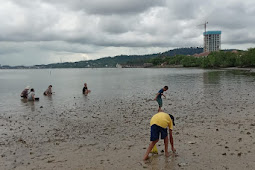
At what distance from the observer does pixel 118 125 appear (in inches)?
560

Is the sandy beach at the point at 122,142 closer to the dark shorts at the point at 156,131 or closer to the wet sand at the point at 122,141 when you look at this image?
the wet sand at the point at 122,141

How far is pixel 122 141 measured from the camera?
11109 mm

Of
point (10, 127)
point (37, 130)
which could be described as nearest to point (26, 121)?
point (10, 127)

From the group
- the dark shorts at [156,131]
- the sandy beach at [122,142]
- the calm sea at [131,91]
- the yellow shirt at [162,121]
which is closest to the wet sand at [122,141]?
the sandy beach at [122,142]

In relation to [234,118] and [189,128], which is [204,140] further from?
[234,118]

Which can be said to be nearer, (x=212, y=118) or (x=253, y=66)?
(x=212, y=118)

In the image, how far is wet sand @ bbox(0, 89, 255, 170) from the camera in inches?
335

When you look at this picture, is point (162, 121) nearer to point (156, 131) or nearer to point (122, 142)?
point (156, 131)

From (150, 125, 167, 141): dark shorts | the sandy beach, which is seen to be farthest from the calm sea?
(150, 125, 167, 141): dark shorts

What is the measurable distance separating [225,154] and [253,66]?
12540cm

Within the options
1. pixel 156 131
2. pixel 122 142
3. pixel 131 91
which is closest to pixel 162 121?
pixel 156 131

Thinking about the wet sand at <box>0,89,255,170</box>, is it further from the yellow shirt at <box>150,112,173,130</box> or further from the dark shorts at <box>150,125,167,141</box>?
the yellow shirt at <box>150,112,173,130</box>

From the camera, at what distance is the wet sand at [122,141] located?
8.51 meters

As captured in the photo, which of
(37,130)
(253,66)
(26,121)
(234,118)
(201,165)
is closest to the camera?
(201,165)
